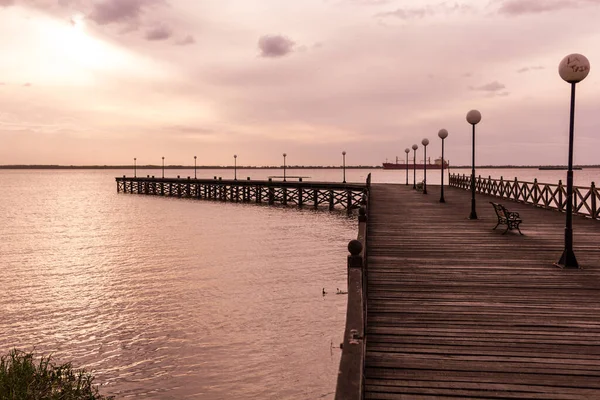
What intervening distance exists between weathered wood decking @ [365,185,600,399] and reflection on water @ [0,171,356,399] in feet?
8.84

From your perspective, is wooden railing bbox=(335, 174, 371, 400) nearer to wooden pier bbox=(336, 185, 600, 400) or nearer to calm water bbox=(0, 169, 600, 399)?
wooden pier bbox=(336, 185, 600, 400)

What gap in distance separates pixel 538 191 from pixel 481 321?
60.7ft

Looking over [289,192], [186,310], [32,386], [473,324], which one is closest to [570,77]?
[473,324]

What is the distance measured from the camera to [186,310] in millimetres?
12211

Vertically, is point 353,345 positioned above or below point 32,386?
above

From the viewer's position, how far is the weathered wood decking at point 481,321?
4.07 m

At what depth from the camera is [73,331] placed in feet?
35.1

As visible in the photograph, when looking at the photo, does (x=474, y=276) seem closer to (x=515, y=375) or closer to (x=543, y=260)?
(x=543, y=260)

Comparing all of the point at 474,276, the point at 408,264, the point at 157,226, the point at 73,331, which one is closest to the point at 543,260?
the point at 474,276

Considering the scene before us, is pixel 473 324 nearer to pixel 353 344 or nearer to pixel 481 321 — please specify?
pixel 481 321

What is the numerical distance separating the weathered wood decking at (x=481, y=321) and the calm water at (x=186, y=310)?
8.71 ft

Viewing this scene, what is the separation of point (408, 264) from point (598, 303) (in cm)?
301

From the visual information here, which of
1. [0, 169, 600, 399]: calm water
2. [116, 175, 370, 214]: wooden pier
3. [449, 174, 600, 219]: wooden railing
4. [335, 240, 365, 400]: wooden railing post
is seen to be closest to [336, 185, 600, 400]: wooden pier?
[335, 240, 365, 400]: wooden railing post

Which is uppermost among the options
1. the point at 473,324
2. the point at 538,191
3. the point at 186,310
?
the point at 538,191
